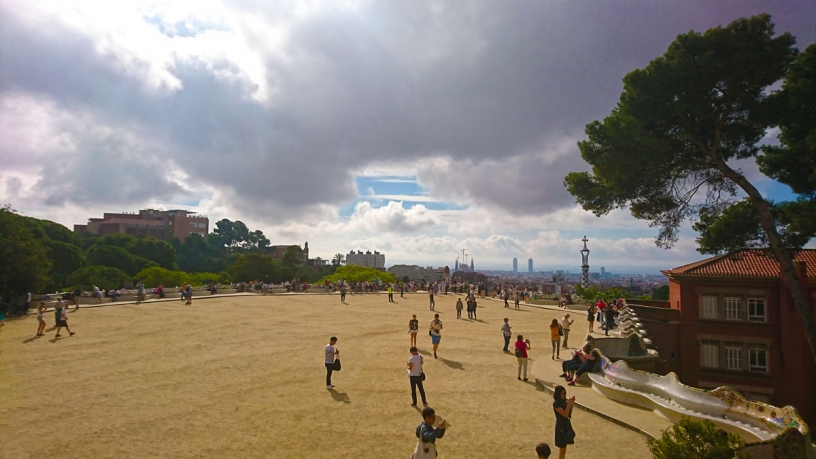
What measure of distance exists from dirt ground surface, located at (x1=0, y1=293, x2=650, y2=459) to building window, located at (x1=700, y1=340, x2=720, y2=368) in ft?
36.2

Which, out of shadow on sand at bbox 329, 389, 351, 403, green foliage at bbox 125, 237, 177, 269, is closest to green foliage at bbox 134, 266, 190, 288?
green foliage at bbox 125, 237, 177, 269

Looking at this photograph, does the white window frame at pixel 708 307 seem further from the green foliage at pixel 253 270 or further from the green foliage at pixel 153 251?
the green foliage at pixel 153 251

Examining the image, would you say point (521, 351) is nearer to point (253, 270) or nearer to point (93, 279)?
point (93, 279)

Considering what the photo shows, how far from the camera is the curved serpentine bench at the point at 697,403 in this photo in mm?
9469

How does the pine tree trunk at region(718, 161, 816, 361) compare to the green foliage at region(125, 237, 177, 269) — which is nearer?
the pine tree trunk at region(718, 161, 816, 361)

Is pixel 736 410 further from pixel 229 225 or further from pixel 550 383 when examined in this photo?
pixel 229 225

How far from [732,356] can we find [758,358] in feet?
3.90

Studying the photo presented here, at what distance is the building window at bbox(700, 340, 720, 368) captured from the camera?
84.7 ft

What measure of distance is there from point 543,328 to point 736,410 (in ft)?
51.6

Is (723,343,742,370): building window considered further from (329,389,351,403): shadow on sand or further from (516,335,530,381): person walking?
(329,389,351,403): shadow on sand

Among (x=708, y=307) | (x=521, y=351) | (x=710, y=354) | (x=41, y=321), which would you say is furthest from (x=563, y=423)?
(x=710, y=354)

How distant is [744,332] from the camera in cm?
2527

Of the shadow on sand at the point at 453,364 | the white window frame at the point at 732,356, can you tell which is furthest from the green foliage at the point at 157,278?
the white window frame at the point at 732,356

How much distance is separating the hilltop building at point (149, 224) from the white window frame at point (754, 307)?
5406 inches
